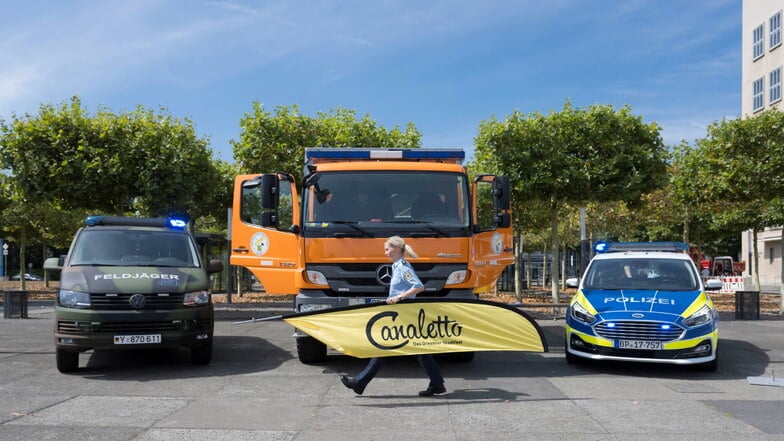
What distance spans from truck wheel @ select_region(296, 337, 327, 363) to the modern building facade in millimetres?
44389

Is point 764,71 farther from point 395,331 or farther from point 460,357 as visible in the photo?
point 395,331

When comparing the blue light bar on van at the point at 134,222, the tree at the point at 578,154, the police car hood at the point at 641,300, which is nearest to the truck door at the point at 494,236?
the police car hood at the point at 641,300

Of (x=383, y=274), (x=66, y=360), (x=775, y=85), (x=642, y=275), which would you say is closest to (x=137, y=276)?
(x=66, y=360)

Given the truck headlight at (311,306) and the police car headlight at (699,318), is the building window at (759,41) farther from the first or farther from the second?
the truck headlight at (311,306)

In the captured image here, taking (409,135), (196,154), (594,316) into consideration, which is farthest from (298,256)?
(409,135)

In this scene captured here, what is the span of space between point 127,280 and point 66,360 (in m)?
1.30

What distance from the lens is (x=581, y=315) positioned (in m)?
10.0

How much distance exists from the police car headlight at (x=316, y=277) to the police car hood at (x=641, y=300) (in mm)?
3644

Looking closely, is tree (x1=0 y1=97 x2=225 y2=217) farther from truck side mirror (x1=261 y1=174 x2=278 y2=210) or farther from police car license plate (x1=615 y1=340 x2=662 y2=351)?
police car license plate (x1=615 y1=340 x2=662 y2=351)

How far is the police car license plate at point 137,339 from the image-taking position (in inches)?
362

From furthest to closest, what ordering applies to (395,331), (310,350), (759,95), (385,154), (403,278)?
(759,95) < (385,154) < (310,350) < (395,331) < (403,278)

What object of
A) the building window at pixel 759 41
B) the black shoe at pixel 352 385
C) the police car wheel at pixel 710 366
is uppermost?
the building window at pixel 759 41

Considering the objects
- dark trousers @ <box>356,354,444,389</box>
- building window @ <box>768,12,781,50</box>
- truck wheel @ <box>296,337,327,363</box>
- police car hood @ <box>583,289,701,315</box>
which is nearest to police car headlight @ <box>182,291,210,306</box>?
truck wheel @ <box>296,337,327,363</box>

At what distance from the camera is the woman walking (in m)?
7.84
